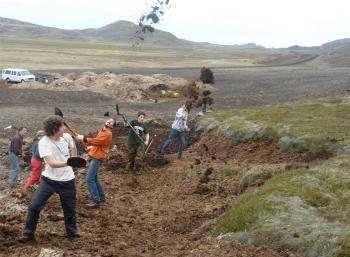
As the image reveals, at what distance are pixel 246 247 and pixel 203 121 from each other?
1883 centimetres

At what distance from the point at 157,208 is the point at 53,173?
5028 millimetres

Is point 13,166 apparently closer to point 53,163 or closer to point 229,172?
point 229,172

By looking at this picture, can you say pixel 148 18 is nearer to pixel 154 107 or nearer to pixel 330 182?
pixel 330 182

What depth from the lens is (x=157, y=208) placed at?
48.6ft

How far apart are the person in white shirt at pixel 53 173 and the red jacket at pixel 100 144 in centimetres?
345

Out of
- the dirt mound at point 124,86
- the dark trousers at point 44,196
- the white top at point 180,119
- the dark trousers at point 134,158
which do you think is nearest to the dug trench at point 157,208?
the dark trousers at point 134,158

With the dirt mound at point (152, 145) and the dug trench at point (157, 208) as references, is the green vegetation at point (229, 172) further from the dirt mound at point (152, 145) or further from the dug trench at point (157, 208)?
the dirt mound at point (152, 145)

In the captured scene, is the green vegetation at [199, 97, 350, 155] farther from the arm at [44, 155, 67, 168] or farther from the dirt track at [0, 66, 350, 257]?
the arm at [44, 155, 67, 168]

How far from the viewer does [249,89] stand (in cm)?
6406

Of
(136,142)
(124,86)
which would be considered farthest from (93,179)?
(124,86)

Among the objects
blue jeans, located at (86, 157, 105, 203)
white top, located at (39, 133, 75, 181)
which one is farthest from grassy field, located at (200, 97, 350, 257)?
blue jeans, located at (86, 157, 105, 203)

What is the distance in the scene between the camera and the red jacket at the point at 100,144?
46.1ft

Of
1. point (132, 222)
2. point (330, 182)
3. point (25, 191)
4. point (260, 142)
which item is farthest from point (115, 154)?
point (330, 182)

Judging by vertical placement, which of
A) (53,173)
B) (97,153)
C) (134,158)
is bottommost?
(134,158)
